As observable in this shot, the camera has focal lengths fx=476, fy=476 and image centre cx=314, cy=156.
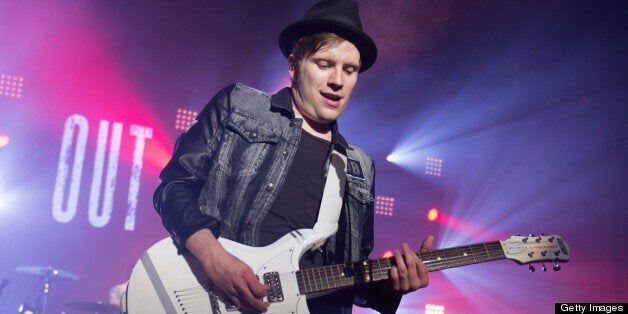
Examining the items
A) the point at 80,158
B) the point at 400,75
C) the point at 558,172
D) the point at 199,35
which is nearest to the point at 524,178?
the point at 558,172

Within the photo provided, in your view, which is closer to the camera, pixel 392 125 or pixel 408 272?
pixel 408 272

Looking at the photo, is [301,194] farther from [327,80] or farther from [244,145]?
[327,80]

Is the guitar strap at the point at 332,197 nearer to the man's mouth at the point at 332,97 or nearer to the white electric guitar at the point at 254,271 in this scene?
the white electric guitar at the point at 254,271

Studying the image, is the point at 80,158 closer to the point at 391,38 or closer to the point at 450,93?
the point at 391,38

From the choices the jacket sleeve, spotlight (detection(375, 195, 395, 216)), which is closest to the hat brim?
the jacket sleeve

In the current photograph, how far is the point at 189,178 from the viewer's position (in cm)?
254

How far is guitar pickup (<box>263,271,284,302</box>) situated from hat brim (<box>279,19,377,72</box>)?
4.98 feet

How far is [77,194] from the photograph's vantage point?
8.02 m

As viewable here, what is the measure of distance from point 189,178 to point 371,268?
1.16 metres

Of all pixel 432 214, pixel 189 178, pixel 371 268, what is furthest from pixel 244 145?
pixel 432 214

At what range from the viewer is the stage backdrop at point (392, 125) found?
317 inches

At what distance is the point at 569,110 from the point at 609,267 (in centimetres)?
345

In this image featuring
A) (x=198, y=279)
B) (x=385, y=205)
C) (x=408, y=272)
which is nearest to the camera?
(x=198, y=279)

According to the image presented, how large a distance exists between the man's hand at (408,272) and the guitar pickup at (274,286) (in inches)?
27.2
